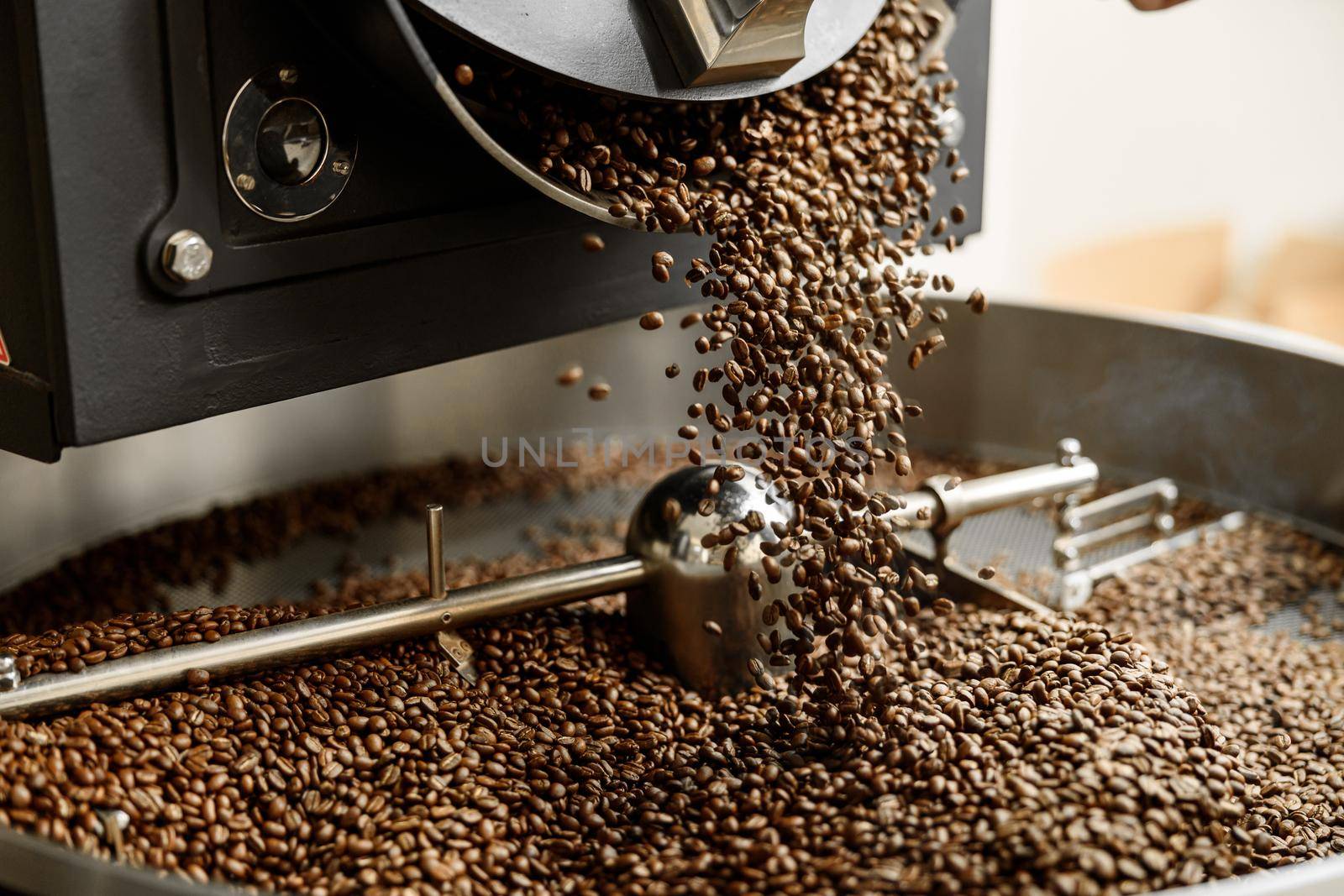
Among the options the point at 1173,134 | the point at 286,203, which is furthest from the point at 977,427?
the point at 1173,134

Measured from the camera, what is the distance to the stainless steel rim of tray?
5.43 ft

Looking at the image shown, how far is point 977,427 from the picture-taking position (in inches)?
75.7

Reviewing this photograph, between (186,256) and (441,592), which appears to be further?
(441,592)

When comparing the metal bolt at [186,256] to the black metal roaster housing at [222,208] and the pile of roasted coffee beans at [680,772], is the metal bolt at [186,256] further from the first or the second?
the pile of roasted coffee beans at [680,772]

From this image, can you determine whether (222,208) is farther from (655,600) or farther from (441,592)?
(655,600)

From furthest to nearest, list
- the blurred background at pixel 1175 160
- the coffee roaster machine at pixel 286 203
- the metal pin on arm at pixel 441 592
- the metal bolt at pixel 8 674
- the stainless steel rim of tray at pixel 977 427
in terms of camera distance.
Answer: the blurred background at pixel 1175 160
the stainless steel rim of tray at pixel 977 427
the metal pin on arm at pixel 441 592
the metal bolt at pixel 8 674
the coffee roaster machine at pixel 286 203

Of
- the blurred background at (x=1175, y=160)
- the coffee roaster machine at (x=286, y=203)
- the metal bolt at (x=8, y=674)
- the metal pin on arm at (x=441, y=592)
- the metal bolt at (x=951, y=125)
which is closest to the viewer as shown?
the coffee roaster machine at (x=286, y=203)

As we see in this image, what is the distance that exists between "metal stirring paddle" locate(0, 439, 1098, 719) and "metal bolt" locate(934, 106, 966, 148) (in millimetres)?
369

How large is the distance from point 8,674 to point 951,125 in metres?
1.04

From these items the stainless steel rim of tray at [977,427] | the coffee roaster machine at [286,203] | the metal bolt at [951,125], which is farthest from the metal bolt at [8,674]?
the metal bolt at [951,125]

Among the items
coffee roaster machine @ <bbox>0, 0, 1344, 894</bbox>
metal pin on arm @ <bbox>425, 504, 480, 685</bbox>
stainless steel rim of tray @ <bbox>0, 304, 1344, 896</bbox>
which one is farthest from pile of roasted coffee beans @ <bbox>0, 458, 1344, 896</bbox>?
stainless steel rim of tray @ <bbox>0, 304, 1344, 896</bbox>

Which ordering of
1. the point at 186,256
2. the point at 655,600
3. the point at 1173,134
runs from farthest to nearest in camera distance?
the point at 1173,134 → the point at 655,600 → the point at 186,256

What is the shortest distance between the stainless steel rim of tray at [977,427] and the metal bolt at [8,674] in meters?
0.48

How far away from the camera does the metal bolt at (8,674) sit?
1048 mm
